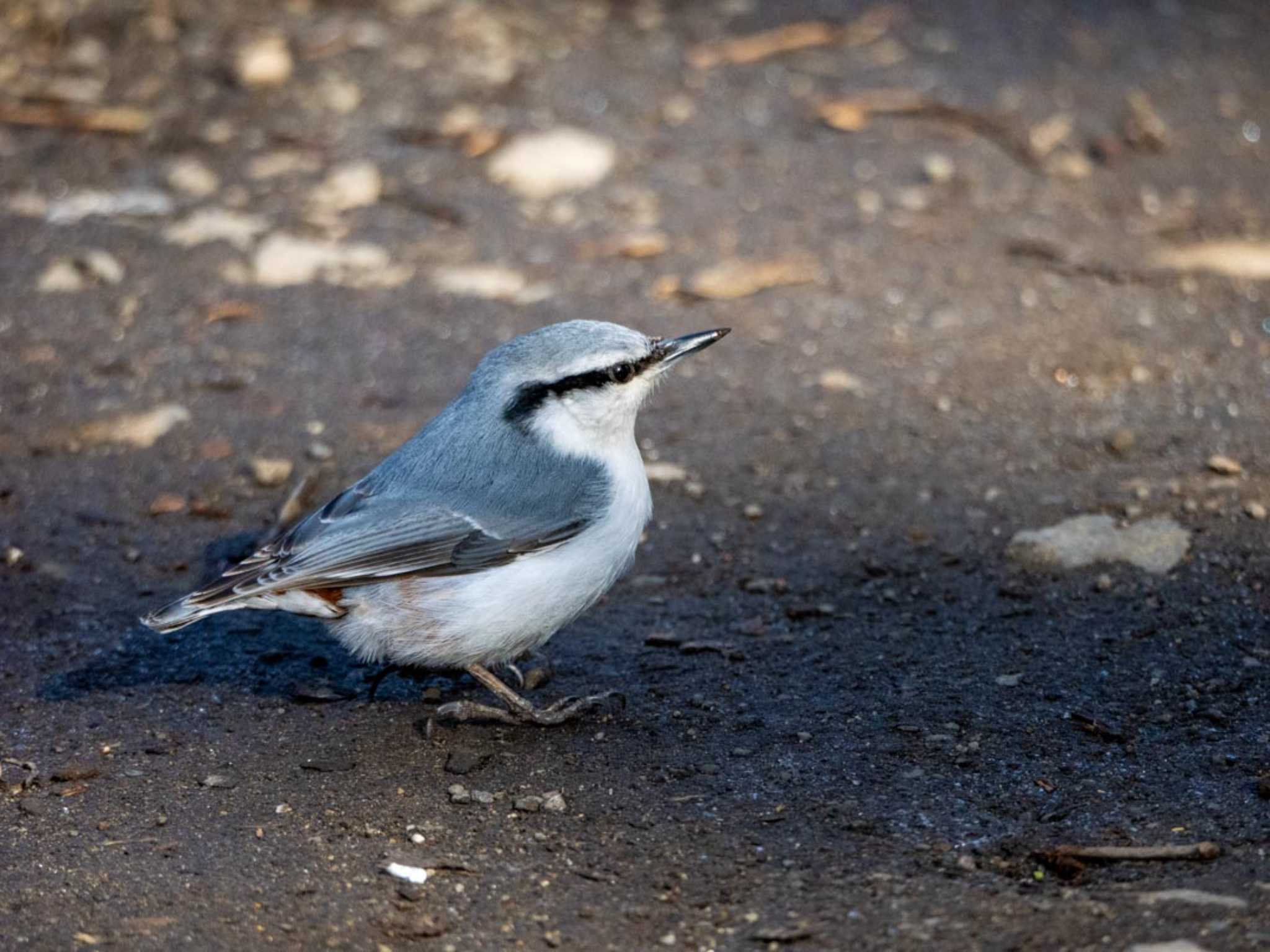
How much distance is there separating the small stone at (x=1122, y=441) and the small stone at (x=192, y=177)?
4.37m

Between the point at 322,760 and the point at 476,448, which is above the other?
the point at 476,448

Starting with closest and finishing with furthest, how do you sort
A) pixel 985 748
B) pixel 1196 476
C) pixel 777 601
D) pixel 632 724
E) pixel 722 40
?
pixel 985 748 < pixel 632 724 < pixel 777 601 < pixel 1196 476 < pixel 722 40

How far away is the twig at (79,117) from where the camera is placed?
7645 mm

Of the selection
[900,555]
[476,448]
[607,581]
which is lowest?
[900,555]

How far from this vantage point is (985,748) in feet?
12.5

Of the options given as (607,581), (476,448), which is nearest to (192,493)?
(476,448)

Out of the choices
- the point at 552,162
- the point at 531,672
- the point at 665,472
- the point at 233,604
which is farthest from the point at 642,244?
the point at 233,604

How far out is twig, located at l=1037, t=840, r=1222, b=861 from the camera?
3.23 meters

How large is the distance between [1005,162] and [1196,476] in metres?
2.72

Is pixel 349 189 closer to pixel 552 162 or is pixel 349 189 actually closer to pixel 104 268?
pixel 552 162

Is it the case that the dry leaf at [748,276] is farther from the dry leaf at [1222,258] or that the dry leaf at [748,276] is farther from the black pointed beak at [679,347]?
the black pointed beak at [679,347]

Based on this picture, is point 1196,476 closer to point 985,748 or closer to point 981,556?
point 981,556

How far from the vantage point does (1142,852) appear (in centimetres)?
327

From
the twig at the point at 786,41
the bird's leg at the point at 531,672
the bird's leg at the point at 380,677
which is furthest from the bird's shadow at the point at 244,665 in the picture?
the twig at the point at 786,41
